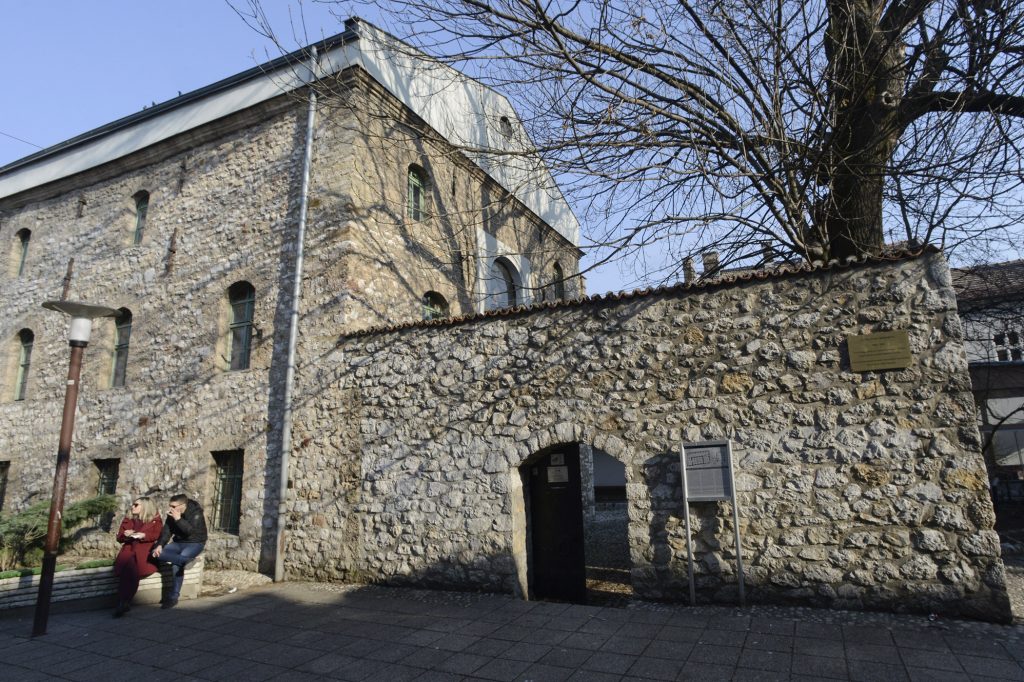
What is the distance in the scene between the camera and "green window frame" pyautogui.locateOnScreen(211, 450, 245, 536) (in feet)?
28.1

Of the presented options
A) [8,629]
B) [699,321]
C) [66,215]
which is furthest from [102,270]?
[699,321]

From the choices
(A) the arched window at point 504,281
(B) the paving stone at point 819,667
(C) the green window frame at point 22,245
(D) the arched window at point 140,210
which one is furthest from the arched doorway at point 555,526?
(C) the green window frame at point 22,245

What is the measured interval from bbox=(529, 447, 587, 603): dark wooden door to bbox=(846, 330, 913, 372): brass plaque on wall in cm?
321

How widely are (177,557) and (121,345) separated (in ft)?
19.3

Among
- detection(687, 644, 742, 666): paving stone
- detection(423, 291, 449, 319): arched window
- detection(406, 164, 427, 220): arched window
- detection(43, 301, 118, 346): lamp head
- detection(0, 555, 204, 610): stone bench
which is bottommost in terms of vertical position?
detection(687, 644, 742, 666): paving stone

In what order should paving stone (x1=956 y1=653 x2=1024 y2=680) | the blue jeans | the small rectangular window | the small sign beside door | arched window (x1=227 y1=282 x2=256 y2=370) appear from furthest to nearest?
the small rectangular window
arched window (x1=227 y1=282 x2=256 y2=370)
the small sign beside door
the blue jeans
paving stone (x1=956 y1=653 x2=1024 y2=680)

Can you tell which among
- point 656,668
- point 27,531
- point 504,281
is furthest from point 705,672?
point 27,531

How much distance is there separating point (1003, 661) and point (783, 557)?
168cm

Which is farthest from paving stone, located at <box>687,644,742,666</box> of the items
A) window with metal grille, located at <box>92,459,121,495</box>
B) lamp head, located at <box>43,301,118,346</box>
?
window with metal grille, located at <box>92,459,121,495</box>

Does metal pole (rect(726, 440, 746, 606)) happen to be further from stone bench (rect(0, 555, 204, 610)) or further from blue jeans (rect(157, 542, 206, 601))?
stone bench (rect(0, 555, 204, 610))

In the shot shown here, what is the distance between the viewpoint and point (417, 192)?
34.1 feet

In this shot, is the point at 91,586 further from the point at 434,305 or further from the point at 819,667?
the point at 819,667

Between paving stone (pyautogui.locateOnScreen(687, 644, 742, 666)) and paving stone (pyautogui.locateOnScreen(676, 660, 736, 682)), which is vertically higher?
paving stone (pyautogui.locateOnScreen(687, 644, 742, 666))

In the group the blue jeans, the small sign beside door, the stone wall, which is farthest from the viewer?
the small sign beside door
